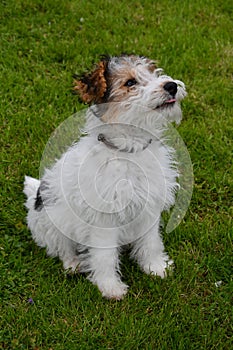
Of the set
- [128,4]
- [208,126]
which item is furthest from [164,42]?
[208,126]

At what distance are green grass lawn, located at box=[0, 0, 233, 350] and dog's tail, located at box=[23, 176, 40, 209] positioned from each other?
0.16 m

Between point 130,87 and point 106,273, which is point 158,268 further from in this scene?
point 130,87

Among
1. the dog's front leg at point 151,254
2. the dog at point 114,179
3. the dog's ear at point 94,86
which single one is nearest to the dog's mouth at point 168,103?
the dog at point 114,179

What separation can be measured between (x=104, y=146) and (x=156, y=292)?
116 cm

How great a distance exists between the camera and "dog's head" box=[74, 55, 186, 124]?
3.42 m

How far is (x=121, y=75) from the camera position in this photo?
3.56 metres

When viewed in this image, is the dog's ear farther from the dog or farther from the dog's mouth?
the dog's mouth

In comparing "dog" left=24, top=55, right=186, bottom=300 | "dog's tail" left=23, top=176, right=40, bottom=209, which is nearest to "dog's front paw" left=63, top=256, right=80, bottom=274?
"dog" left=24, top=55, right=186, bottom=300

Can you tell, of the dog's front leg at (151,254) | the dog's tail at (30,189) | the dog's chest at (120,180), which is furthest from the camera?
the dog's tail at (30,189)

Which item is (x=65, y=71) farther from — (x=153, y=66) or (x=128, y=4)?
(x=153, y=66)

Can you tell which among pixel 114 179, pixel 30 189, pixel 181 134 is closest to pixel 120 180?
pixel 114 179

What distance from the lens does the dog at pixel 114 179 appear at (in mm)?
3525

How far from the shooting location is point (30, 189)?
4637 mm

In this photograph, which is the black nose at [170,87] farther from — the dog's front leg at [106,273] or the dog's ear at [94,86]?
the dog's front leg at [106,273]
